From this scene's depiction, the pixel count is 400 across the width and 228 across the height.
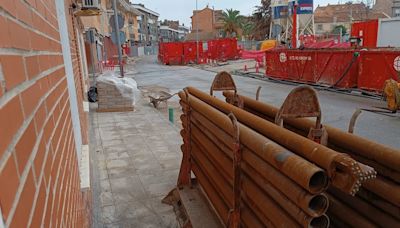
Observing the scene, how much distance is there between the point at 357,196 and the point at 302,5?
28.3 metres

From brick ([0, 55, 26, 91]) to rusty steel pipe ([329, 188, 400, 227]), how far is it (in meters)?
1.75

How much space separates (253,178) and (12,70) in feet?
5.05

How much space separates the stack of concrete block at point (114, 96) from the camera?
32.4 ft

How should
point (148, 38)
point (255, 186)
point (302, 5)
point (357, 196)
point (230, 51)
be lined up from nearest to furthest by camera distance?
point (357, 196)
point (255, 186)
point (302, 5)
point (230, 51)
point (148, 38)

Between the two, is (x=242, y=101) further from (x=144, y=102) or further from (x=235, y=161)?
(x=144, y=102)

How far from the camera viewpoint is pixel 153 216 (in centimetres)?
410

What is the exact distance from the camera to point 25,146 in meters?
0.90

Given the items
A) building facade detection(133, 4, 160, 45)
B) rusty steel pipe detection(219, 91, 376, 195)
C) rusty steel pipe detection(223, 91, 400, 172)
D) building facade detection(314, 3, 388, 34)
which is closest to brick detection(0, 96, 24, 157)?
rusty steel pipe detection(219, 91, 376, 195)

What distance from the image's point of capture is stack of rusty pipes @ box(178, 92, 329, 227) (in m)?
1.49

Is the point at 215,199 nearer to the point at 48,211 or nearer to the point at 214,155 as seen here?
the point at 214,155

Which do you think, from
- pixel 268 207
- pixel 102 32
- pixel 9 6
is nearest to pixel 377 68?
pixel 268 207

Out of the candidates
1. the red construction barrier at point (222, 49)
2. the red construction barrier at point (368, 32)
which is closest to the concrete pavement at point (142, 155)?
the red construction barrier at point (368, 32)

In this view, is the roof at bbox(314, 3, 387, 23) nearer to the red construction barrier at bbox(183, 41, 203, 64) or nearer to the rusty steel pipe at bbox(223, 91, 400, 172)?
the red construction barrier at bbox(183, 41, 203, 64)

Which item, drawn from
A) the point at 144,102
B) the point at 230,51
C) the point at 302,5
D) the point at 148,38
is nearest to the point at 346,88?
the point at 144,102
